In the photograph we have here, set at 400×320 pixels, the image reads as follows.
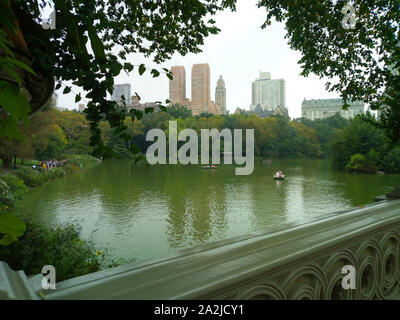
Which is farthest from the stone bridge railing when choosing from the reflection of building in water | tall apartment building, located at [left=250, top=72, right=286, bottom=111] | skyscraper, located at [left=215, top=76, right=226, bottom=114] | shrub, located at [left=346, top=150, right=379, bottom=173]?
tall apartment building, located at [left=250, top=72, right=286, bottom=111]

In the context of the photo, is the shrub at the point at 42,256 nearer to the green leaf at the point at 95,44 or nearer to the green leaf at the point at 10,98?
the green leaf at the point at 95,44

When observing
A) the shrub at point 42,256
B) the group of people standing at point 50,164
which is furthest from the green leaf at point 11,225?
the group of people standing at point 50,164

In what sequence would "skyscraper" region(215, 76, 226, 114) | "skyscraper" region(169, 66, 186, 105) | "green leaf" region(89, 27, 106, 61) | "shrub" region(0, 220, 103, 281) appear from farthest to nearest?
1. "skyscraper" region(215, 76, 226, 114)
2. "skyscraper" region(169, 66, 186, 105)
3. "shrub" region(0, 220, 103, 281)
4. "green leaf" region(89, 27, 106, 61)

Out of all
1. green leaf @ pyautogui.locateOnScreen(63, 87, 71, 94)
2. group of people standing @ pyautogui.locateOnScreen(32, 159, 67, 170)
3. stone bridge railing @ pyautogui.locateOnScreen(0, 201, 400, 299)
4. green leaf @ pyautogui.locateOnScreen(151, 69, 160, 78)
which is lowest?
group of people standing @ pyautogui.locateOnScreen(32, 159, 67, 170)

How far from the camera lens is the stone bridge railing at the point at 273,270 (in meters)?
0.68

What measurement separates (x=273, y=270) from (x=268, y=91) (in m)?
119

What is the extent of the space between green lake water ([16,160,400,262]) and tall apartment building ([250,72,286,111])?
98476 millimetres

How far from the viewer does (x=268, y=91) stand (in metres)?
114

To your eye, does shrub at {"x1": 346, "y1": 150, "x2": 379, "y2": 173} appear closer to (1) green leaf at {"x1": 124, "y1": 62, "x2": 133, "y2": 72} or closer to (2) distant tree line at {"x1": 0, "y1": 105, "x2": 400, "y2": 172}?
(2) distant tree line at {"x1": 0, "y1": 105, "x2": 400, "y2": 172}

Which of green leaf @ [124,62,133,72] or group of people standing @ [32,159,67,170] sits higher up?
green leaf @ [124,62,133,72]

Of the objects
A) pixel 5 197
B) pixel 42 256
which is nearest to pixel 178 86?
pixel 42 256

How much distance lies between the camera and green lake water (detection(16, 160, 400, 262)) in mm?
8008

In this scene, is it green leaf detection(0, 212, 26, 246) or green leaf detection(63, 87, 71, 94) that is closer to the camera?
green leaf detection(0, 212, 26, 246)

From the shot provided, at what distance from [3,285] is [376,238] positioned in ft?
4.30
